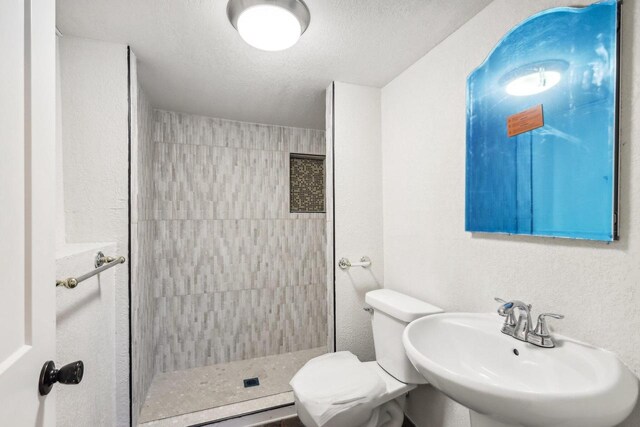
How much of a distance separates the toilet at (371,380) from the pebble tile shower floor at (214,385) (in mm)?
790

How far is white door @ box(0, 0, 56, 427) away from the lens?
49cm

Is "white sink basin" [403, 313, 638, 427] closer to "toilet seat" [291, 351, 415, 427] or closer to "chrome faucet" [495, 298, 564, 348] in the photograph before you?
"chrome faucet" [495, 298, 564, 348]

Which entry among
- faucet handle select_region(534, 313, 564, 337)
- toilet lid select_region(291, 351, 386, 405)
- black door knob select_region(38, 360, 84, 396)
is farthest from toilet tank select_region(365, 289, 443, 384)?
black door knob select_region(38, 360, 84, 396)

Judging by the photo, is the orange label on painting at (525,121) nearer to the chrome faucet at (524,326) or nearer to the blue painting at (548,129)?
the blue painting at (548,129)

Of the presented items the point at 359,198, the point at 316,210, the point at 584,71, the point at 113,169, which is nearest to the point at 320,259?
the point at 316,210

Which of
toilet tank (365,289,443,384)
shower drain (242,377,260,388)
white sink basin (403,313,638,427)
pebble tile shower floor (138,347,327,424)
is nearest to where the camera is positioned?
white sink basin (403,313,638,427)

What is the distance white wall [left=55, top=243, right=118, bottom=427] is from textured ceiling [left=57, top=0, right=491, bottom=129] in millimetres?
1011

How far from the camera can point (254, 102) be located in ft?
6.80

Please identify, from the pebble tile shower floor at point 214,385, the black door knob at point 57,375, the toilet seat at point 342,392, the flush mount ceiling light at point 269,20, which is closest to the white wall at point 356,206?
the toilet seat at point 342,392

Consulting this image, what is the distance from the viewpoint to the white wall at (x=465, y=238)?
785 millimetres

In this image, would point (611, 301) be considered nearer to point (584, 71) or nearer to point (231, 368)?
point (584, 71)

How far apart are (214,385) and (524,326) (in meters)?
2.08

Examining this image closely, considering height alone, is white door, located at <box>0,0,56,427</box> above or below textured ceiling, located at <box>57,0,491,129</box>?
below

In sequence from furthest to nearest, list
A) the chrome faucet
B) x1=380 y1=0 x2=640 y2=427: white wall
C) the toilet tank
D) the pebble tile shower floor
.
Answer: the pebble tile shower floor < the toilet tank < the chrome faucet < x1=380 y1=0 x2=640 y2=427: white wall
